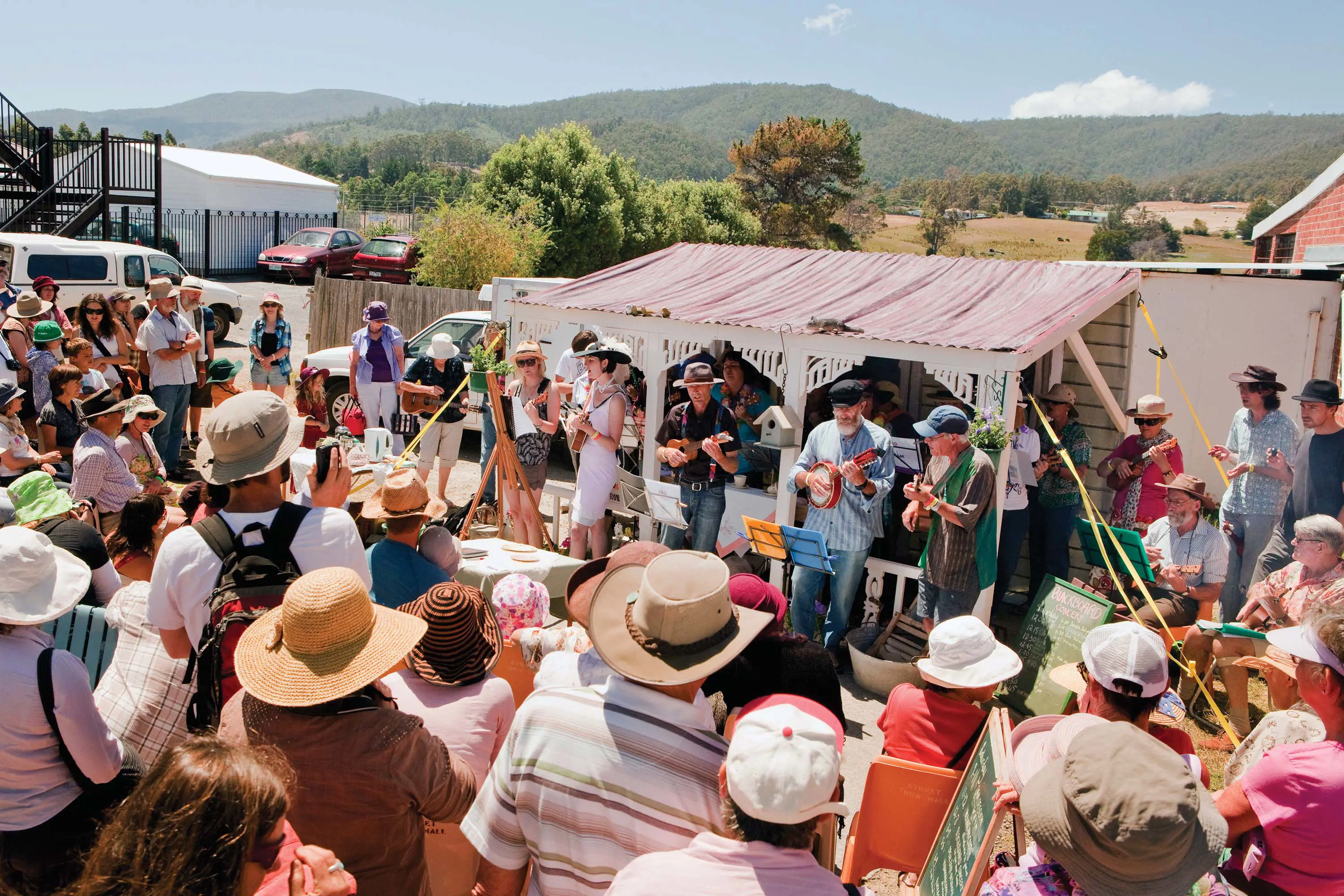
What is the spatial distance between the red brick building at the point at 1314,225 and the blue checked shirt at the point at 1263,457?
499cm

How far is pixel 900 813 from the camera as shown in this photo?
3453 mm

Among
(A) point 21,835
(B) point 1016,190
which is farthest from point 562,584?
(B) point 1016,190

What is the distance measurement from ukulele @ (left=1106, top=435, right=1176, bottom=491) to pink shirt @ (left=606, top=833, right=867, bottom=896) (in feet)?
19.1

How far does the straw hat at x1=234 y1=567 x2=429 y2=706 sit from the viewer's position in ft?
8.20

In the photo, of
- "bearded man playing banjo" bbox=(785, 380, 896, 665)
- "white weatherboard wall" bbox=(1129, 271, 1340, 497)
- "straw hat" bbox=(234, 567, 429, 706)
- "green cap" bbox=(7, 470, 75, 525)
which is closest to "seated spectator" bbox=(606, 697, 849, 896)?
"straw hat" bbox=(234, 567, 429, 706)

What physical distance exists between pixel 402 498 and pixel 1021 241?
73421 mm

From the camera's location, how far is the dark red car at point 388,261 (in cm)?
2491

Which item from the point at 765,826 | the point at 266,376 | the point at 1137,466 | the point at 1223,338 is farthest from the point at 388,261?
the point at 765,826

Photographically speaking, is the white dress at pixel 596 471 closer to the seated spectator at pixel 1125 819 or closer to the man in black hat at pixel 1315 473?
the man in black hat at pixel 1315 473

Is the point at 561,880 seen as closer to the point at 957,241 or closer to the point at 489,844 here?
the point at 489,844

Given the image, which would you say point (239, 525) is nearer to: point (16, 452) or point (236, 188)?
point (16, 452)

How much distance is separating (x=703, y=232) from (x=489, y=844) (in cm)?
3449

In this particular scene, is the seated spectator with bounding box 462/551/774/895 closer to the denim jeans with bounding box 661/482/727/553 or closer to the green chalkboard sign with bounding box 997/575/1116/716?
the green chalkboard sign with bounding box 997/575/1116/716

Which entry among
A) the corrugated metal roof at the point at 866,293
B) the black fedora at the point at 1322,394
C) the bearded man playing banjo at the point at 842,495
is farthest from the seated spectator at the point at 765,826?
the black fedora at the point at 1322,394
